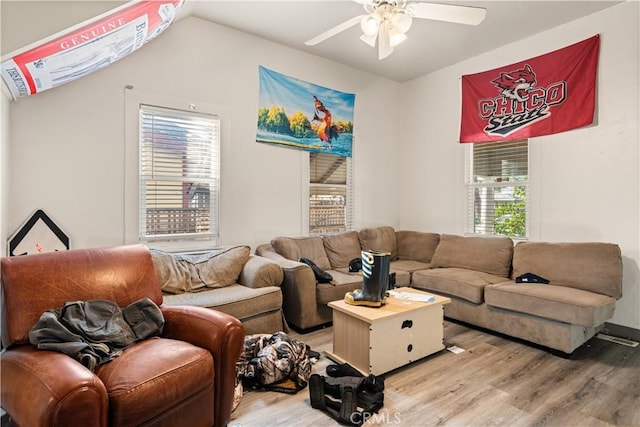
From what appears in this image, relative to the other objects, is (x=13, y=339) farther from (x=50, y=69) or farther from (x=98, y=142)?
(x=98, y=142)

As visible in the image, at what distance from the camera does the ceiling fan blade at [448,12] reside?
84.1 inches

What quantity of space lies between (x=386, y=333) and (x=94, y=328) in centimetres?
171

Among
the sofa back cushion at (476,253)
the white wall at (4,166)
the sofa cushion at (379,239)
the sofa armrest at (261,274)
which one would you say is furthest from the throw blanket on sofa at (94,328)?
the sofa back cushion at (476,253)

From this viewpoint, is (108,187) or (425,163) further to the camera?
(425,163)

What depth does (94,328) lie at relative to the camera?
1647mm

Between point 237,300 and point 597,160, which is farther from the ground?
point 597,160

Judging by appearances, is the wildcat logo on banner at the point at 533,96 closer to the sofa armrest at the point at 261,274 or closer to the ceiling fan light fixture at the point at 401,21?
the ceiling fan light fixture at the point at 401,21

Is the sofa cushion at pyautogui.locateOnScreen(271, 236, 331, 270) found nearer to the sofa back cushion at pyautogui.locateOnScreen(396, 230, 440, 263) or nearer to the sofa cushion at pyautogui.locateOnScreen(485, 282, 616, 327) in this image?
the sofa back cushion at pyautogui.locateOnScreen(396, 230, 440, 263)

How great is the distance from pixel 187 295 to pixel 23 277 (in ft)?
3.80

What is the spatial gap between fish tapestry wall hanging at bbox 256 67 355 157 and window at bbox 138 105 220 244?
2.07 ft

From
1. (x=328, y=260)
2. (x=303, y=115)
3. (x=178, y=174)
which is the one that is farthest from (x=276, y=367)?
(x=303, y=115)

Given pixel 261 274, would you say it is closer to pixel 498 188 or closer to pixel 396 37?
pixel 396 37

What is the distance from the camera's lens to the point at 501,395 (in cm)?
210

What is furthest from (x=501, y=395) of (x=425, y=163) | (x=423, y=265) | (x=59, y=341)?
(x=425, y=163)
